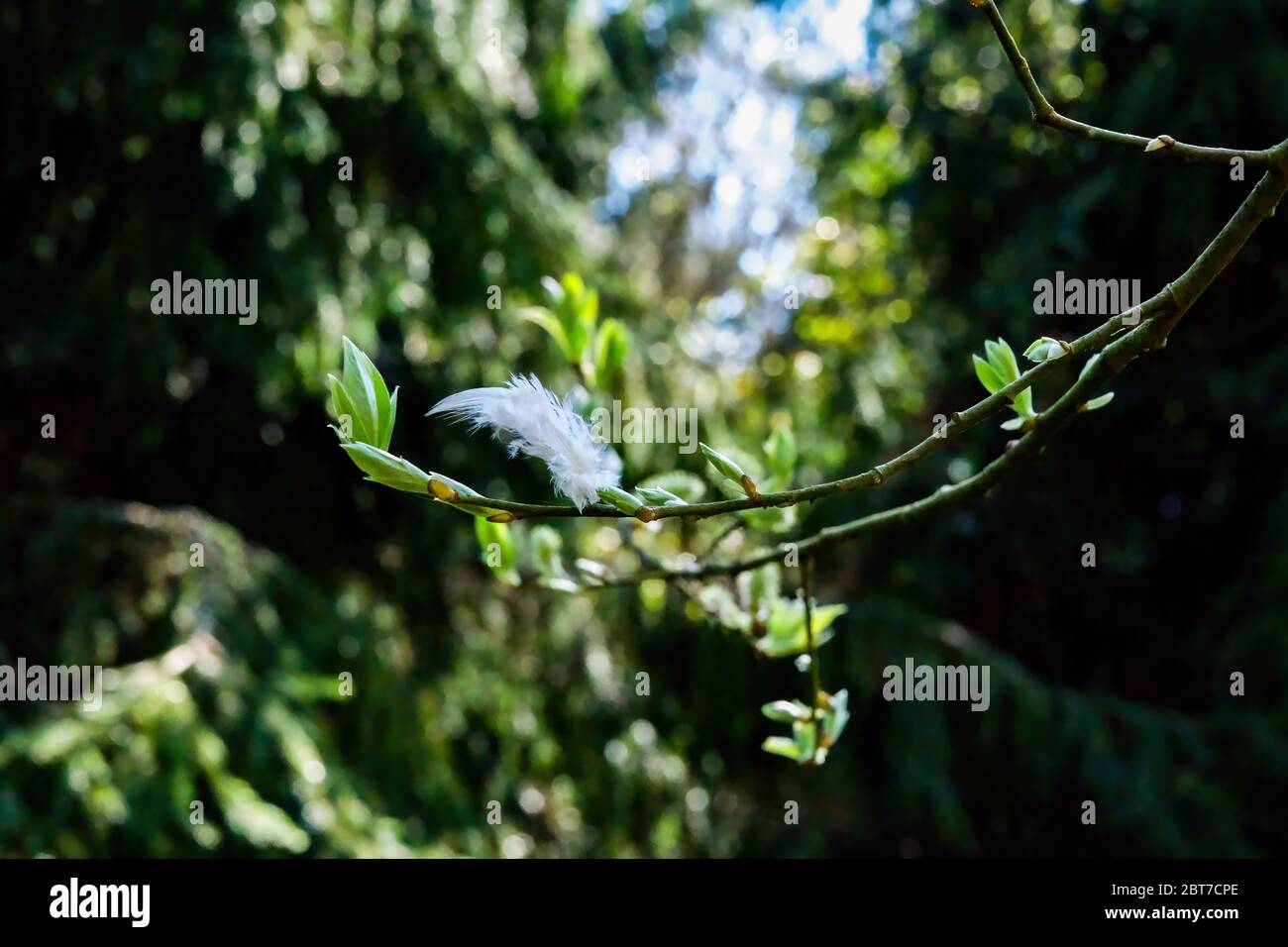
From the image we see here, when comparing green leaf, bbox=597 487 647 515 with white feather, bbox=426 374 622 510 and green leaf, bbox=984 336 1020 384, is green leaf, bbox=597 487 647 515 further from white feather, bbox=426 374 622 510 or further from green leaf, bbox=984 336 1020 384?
green leaf, bbox=984 336 1020 384

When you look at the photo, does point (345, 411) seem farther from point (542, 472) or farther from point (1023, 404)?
point (542, 472)

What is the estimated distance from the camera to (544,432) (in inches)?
23.8

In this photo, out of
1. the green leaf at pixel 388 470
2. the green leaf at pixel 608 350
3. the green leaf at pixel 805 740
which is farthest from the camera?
the green leaf at pixel 608 350

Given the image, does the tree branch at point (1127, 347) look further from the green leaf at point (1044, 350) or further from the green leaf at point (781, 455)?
the green leaf at point (781, 455)

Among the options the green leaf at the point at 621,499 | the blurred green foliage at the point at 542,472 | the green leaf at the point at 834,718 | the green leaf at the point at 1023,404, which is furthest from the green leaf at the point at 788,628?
the blurred green foliage at the point at 542,472

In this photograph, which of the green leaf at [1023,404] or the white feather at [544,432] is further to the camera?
the green leaf at [1023,404]

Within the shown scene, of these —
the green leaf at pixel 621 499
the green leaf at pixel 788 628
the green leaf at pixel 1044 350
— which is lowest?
the green leaf at pixel 788 628

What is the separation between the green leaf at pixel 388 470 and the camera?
59 cm

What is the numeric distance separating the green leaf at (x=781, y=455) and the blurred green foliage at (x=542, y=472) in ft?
4.29

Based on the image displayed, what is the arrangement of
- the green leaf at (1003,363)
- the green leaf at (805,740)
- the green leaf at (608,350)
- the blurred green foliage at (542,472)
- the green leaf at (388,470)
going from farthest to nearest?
the blurred green foliage at (542,472) → the green leaf at (608,350) → the green leaf at (805,740) → the green leaf at (1003,363) → the green leaf at (388,470)

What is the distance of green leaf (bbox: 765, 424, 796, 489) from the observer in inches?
39.6

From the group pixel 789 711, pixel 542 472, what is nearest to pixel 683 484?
pixel 789 711

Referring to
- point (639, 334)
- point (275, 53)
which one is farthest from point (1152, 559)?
point (275, 53)

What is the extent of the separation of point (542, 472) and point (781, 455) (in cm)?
185
